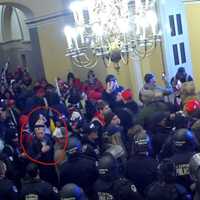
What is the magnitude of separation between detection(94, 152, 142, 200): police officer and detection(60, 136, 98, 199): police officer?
534 mm

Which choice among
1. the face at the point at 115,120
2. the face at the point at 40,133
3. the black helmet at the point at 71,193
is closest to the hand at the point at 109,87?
the face at the point at 115,120

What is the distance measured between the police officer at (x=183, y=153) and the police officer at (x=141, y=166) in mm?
258

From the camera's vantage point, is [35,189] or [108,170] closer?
[108,170]

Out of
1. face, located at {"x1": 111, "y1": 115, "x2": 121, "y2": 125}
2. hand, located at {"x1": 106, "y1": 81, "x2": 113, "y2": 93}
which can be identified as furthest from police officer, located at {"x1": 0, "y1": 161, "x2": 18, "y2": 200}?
hand, located at {"x1": 106, "y1": 81, "x2": 113, "y2": 93}

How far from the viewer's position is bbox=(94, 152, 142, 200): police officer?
4644 millimetres

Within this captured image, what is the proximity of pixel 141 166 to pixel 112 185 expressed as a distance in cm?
50

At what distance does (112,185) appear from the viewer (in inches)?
189

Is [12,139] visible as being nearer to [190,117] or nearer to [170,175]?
[190,117]

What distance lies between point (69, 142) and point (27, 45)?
12969 millimetres

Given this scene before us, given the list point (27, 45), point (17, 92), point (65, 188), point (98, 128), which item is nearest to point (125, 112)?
point (98, 128)

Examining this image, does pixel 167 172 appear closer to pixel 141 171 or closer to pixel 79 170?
pixel 141 171

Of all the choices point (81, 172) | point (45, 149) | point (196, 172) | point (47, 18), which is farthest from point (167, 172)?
point (47, 18)

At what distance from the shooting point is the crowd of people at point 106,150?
15.5ft

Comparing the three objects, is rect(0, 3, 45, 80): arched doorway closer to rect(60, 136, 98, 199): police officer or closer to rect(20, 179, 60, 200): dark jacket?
rect(60, 136, 98, 199): police officer
